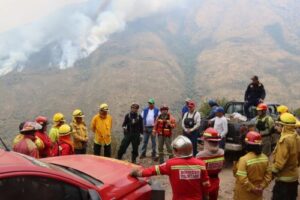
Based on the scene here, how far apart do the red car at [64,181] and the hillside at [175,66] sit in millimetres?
41353

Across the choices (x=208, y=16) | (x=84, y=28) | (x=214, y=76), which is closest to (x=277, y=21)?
(x=208, y=16)

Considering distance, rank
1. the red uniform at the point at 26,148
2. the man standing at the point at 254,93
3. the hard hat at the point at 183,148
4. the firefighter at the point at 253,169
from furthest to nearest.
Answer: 1. the man standing at the point at 254,93
2. the red uniform at the point at 26,148
3. the firefighter at the point at 253,169
4. the hard hat at the point at 183,148

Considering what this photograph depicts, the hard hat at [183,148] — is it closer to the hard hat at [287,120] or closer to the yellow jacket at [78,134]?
the hard hat at [287,120]

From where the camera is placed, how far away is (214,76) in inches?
3083

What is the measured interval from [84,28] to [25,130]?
14628 cm

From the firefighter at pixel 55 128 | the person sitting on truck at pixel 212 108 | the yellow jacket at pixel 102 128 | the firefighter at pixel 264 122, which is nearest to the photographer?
the firefighter at pixel 55 128

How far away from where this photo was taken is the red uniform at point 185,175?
4.51 metres

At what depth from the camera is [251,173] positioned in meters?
4.98

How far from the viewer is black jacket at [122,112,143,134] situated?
→ 9.84m

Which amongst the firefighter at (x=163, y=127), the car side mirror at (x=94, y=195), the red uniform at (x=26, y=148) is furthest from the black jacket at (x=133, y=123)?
the car side mirror at (x=94, y=195)

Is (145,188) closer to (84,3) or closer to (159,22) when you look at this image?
(159,22)

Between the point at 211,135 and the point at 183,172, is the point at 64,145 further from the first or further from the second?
the point at 183,172

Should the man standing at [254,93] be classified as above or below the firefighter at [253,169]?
above

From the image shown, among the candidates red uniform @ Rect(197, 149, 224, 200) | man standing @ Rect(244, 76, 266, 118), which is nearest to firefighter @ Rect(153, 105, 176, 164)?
man standing @ Rect(244, 76, 266, 118)
